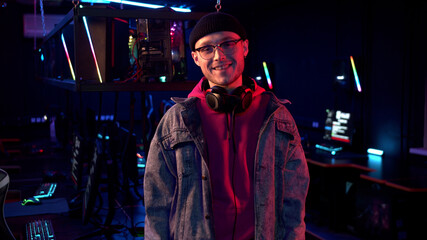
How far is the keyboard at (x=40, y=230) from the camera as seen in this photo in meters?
2.41

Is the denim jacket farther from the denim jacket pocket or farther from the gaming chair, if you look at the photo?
the gaming chair

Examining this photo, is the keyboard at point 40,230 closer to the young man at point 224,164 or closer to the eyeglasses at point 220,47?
the young man at point 224,164

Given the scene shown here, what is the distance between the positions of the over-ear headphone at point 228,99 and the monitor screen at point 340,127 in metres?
4.32

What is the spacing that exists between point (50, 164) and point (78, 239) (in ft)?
8.81

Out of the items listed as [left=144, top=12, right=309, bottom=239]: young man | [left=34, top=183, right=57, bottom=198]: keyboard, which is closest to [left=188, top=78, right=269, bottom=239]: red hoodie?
[left=144, top=12, right=309, bottom=239]: young man

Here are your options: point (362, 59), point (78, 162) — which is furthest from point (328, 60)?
point (78, 162)

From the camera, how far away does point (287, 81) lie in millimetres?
7836

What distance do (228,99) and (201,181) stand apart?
0.31 m

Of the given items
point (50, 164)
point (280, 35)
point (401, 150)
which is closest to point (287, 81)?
point (280, 35)

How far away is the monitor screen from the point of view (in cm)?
559

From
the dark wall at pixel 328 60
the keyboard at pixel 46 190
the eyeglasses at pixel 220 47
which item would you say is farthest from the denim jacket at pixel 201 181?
the dark wall at pixel 328 60

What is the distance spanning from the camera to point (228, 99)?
59.6 inches

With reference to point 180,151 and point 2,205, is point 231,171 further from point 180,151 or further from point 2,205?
point 2,205

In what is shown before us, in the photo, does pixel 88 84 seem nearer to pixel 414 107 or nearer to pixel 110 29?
pixel 110 29
